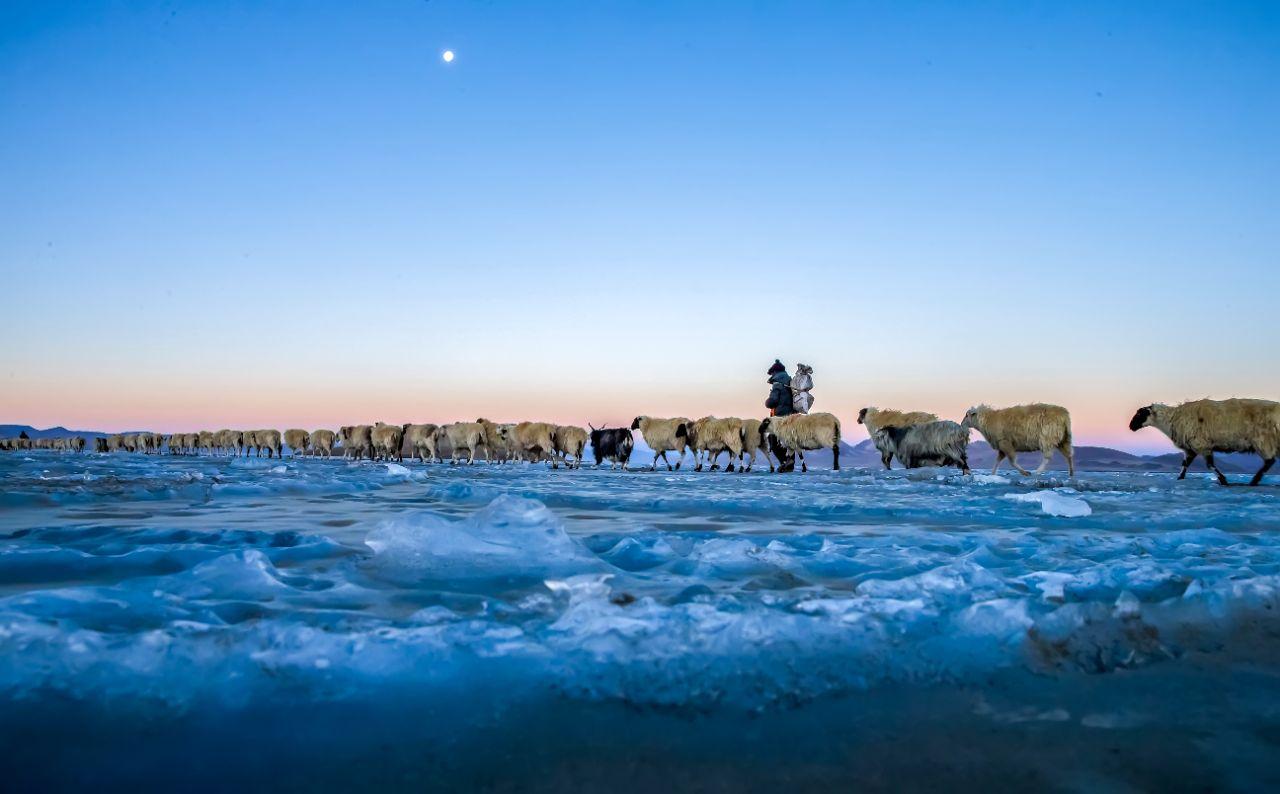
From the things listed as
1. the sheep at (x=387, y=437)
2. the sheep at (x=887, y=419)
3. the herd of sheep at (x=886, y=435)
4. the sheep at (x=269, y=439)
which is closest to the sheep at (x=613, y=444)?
the herd of sheep at (x=886, y=435)

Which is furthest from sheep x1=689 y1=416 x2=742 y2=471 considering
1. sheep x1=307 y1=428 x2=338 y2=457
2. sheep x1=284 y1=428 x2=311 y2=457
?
sheep x1=284 y1=428 x2=311 y2=457

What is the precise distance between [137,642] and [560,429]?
2654 cm

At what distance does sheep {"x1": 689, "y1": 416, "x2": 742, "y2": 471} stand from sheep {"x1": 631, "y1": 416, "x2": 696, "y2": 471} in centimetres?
45

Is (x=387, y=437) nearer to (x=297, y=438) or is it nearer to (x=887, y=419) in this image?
(x=297, y=438)

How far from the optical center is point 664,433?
25.8 m

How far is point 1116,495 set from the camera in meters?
9.26

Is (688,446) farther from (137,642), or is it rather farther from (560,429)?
(137,642)

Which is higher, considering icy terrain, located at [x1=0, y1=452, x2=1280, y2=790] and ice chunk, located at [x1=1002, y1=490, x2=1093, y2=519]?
icy terrain, located at [x1=0, y1=452, x2=1280, y2=790]

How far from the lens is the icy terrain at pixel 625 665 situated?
1384 millimetres

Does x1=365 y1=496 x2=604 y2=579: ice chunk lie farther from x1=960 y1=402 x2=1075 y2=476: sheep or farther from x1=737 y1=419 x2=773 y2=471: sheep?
x1=737 y1=419 x2=773 y2=471: sheep

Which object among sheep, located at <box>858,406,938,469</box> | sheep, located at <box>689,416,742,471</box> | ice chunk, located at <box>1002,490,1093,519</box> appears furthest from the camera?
sheep, located at <box>689,416,742,471</box>

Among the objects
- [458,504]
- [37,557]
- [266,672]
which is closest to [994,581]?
[266,672]

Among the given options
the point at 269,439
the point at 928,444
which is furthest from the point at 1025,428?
the point at 269,439

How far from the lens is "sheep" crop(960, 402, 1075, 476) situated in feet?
52.3
